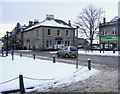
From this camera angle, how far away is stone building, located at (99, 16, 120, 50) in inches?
1360

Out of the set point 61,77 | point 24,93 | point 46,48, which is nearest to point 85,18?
point 46,48

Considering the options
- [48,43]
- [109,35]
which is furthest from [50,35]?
[109,35]

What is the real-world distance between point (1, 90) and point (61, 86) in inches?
99.0

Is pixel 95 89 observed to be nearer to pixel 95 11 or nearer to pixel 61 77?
pixel 61 77

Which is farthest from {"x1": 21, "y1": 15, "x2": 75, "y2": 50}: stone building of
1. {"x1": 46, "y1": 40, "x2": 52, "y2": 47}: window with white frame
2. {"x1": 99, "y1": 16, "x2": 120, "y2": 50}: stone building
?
{"x1": 99, "y1": 16, "x2": 120, "y2": 50}: stone building

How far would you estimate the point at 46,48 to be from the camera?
118 ft

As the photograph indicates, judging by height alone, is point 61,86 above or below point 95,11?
below

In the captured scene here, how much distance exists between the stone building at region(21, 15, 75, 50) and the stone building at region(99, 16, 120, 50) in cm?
869

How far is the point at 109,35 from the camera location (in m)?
36.5

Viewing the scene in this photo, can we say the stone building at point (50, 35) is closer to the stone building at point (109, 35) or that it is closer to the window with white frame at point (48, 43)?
the window with white frame at point (48, 43)

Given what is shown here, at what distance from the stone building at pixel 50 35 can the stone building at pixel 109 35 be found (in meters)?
8.69

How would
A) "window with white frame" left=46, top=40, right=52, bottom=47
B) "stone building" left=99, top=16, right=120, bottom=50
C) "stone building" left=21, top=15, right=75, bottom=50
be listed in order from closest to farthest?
1. "stone building" left=99, top=16, right=120, bottom=50
2. "stone building" left=21, top=15, right=75, bottom=50
3. "window with white frame" left=46, top=40, right=52, bottom=47

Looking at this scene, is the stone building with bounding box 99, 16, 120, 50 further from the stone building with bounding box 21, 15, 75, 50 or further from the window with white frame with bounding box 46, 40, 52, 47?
the window with white frame with bounding box 46, 40, 52, 47

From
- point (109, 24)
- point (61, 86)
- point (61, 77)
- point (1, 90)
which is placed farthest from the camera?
point (109, 24)
